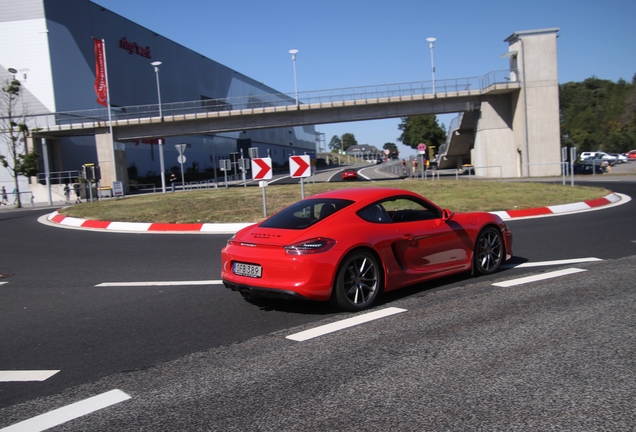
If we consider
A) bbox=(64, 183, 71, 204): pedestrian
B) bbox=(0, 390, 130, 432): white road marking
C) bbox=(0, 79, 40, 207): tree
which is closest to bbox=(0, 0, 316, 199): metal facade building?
bbox=(0, 79, 40, 207): tree

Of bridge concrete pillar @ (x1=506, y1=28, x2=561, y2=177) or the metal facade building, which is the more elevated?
the metal facade building

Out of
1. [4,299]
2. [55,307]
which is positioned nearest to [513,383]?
[55,307]

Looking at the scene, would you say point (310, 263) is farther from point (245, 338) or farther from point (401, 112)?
point (401, 112)

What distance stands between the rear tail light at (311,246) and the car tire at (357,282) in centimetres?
27

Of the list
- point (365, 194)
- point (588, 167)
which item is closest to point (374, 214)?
point (365, 194)

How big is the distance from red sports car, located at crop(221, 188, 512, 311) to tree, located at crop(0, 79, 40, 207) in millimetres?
35064

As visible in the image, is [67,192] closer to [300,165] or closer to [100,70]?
[100,70]

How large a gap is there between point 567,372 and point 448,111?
4118 cm

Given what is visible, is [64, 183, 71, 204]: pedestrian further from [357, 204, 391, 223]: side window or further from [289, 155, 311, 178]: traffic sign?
[357, 204, 391, 223]: side window

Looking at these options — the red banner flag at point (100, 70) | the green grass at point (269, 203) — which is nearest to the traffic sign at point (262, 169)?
the green grass at point (269, 203)

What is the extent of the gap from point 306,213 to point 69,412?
3568 millimetres

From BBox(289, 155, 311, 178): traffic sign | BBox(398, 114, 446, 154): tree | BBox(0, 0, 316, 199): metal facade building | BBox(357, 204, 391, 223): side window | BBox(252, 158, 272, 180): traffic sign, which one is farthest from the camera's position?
BBox(398, 114, 446, 154): tree

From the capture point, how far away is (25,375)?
4422 millimetres

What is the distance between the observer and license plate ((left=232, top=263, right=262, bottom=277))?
19.4ft
